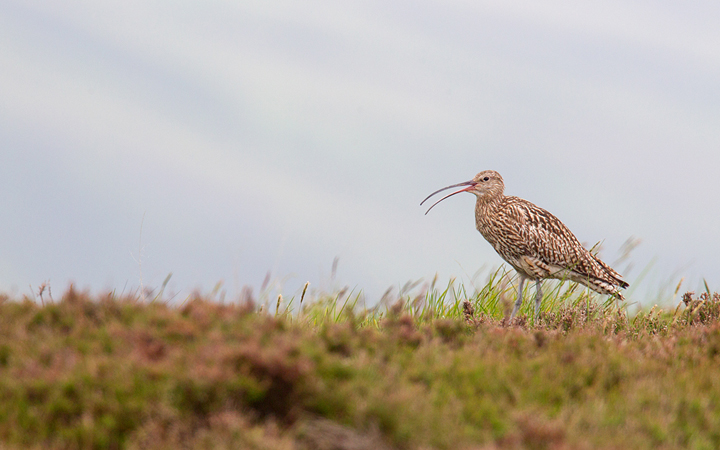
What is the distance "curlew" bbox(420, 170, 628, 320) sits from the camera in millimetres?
9773

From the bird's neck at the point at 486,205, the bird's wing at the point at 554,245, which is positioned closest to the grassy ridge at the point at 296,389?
the bird's wing at the point at 554,245

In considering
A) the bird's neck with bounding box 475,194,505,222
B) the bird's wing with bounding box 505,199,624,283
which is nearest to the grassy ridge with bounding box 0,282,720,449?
the bird's wing with bounding box 505,199,624,283

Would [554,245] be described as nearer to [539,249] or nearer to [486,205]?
[539,249]

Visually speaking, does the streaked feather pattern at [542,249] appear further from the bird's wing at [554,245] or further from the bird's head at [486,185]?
the bird's head at [486,185]

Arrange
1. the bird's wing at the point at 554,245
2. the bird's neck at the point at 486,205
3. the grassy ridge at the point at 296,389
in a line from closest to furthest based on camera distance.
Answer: the grassy ridge at the point at 296,389 < the bird's wing at the point at 554,245 < the bird's neck at the point at 486,205

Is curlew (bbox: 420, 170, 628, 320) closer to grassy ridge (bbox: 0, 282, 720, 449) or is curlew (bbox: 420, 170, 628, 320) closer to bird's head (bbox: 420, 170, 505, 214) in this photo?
bird's head (bbox: 420, 170, 505, 214)

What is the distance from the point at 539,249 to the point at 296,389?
695cm

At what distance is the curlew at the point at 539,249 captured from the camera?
32.1ft

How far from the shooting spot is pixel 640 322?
27.5 ft

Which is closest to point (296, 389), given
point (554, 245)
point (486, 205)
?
point (554, 245)

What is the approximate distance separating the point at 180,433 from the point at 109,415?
1.38 feet

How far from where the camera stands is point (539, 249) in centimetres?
972

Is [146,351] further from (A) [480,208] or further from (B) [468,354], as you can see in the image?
(A) [480,208]

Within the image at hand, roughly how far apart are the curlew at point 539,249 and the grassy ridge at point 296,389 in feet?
15.5
